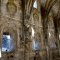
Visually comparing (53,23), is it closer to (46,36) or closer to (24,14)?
(46,36)

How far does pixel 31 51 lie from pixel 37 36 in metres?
2.34

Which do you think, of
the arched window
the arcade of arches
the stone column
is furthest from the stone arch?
the stone column

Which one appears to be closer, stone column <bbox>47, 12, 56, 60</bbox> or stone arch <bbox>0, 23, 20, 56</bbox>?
stone arch <bbox>0, 23, 20, 56</bbox>

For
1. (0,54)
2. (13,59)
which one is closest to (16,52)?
(13,59)

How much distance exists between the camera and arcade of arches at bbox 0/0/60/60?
44.7 feet

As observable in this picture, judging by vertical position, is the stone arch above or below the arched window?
above

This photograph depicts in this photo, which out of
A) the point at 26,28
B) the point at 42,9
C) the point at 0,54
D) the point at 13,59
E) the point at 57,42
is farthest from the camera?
the point at 57,42

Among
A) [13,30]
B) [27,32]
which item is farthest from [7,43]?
[27,32]

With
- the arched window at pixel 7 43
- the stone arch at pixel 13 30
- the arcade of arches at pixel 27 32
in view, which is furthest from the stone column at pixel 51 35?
the arched window at pixel 7 43

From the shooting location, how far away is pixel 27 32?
14898 mm

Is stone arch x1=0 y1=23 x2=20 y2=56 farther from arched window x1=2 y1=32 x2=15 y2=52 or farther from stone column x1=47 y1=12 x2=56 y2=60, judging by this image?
stone column x1=47 y1=12 x2=56 y2=60

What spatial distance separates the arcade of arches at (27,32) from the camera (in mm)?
13625

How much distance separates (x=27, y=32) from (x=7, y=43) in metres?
2.39

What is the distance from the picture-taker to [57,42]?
1950cm
